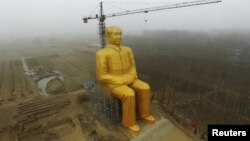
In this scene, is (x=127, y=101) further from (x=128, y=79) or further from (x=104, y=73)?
→ (x=104, y=73)

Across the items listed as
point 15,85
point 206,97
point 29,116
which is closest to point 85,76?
point 15,85

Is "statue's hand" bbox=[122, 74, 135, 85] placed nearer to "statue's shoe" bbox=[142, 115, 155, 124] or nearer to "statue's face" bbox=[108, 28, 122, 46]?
"statue's face" bbox=[108, 28, 122, 46]

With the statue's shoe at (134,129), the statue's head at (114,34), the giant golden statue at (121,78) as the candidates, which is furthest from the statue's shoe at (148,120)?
the statue's head at (114,34)

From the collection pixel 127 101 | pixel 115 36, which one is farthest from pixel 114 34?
pixel 127 101

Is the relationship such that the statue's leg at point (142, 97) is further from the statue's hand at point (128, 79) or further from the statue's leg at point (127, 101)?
the statue's leg at point (127, 101)

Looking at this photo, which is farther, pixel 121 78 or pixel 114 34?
pixel 114 34

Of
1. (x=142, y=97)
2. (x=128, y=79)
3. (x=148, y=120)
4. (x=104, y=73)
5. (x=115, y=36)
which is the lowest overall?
(x=148, y=120)

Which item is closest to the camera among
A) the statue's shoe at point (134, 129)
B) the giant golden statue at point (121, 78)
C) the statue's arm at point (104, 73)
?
the statue's shoe at point (134, 129)

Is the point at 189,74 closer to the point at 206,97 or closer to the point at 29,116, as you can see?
the point at 206,97
